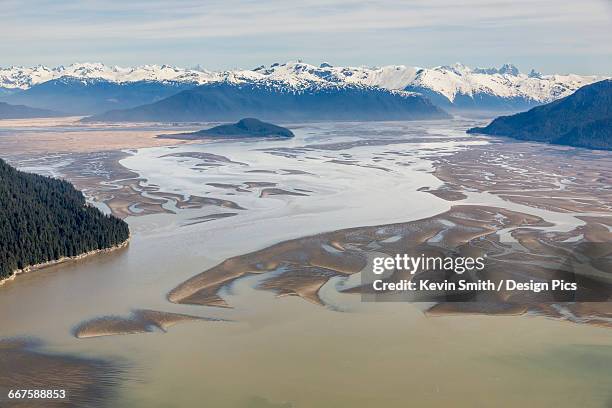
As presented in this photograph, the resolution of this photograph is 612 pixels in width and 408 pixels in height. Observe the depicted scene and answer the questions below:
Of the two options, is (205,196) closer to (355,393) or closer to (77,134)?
(355,393)

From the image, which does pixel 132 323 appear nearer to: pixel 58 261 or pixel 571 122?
pixel 58 261

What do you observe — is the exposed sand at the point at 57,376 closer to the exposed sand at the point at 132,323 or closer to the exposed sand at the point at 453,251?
the exposed sand at the point at 132,323

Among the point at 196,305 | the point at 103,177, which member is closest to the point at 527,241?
the point at 196,305

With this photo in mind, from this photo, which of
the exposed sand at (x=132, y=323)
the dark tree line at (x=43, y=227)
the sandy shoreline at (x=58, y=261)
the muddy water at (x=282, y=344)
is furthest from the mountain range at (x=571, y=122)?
the exposed sand at (x=132, y=323)

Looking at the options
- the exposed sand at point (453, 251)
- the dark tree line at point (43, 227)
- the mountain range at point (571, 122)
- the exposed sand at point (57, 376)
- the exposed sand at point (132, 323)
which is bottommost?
the exposed sand at point (57, 376)

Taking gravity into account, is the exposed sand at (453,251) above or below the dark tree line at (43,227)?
below

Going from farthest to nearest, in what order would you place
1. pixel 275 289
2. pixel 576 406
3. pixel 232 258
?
pixel 232 258
pixel 275 289
pixel 576 406

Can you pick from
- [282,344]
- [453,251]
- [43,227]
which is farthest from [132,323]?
[453,251]
